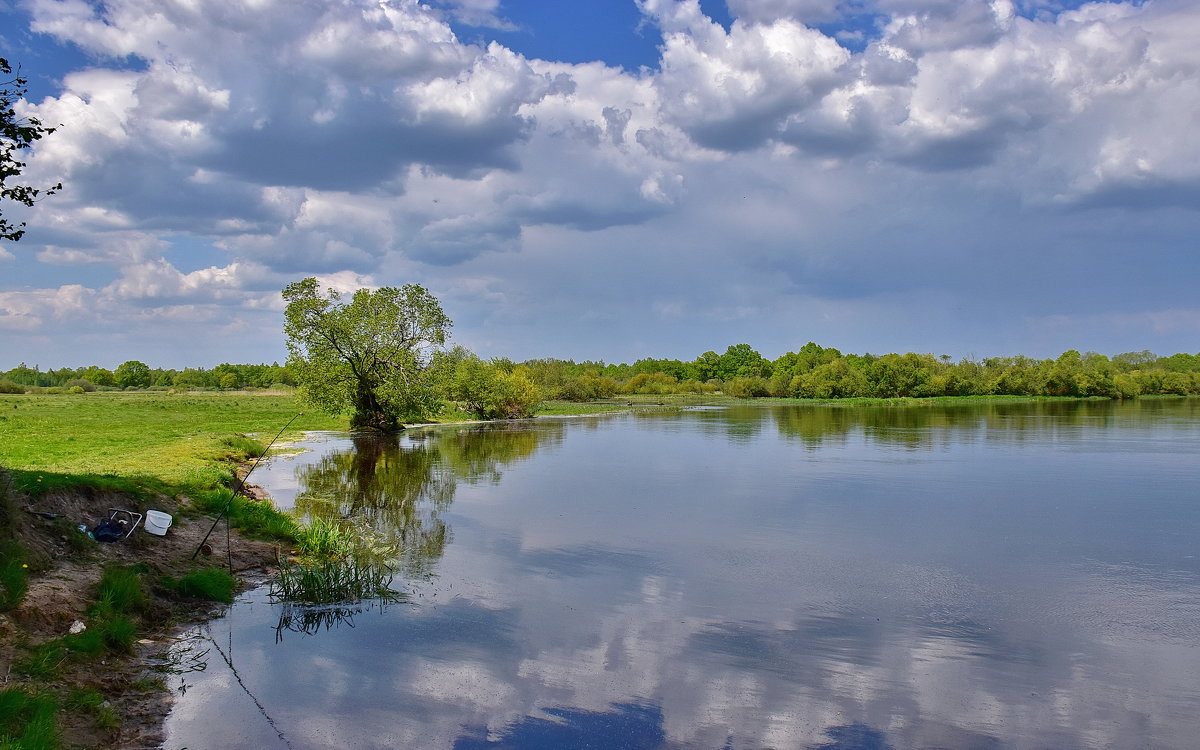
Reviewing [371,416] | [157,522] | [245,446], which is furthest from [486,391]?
[157,522]

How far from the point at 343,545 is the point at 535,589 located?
513cm

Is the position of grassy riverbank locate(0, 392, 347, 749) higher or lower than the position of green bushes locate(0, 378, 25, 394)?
lower

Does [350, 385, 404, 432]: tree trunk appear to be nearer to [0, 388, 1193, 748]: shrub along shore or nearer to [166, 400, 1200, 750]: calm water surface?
[166, 400, 1200, 750]: calm water surface

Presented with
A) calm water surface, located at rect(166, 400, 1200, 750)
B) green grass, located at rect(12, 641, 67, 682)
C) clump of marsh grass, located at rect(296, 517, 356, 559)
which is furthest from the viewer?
clump of marsh grass, located at rect(296, 517, 356, 559)

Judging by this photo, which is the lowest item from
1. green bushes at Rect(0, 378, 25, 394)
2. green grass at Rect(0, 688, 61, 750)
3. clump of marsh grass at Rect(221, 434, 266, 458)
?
green grass at Rect(0, 688, 61, 750)

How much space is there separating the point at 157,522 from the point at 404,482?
1436cm

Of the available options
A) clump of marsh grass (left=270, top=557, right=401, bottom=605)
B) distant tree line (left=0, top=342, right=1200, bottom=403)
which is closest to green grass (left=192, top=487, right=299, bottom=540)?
clump of marsh grass (left=270, top=557, right=401, bottom=605)

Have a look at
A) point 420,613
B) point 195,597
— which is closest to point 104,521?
point 195,597

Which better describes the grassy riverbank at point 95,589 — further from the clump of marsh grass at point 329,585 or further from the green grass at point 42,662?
the clump of marsh grass at point 329,585

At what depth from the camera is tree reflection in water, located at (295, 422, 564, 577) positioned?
767 inches

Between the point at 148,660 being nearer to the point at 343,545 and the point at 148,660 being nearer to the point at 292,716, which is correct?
the point at 292,716

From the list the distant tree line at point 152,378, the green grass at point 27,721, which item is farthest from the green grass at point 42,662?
the distant tree line at point 152,378

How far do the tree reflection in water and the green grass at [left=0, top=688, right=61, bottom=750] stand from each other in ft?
26.8

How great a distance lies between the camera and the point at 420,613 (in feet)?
43.8
